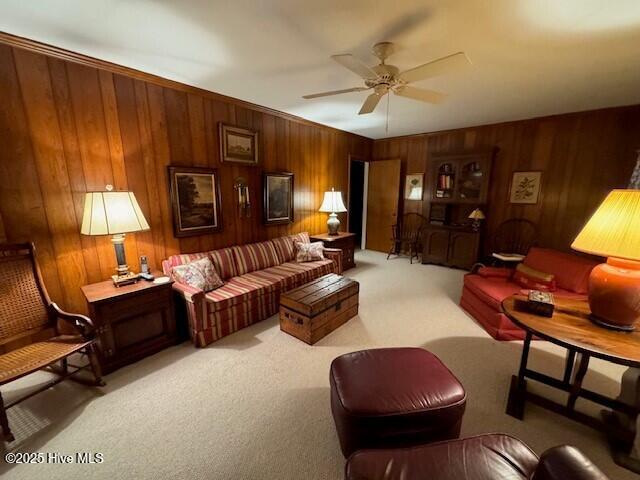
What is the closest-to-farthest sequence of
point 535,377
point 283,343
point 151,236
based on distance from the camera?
Result: point 535,377
point 283,343
point 151,236

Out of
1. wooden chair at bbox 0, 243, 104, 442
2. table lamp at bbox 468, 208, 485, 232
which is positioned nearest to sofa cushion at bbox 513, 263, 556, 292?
table lamp at bbox 468, 208, 485, 232

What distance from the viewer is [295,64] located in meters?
2.27

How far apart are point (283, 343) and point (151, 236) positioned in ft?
5.71

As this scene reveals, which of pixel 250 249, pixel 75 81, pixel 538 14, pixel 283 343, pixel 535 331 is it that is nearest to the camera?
pixel 535 331

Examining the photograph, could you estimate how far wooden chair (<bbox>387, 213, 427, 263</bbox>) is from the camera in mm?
5316

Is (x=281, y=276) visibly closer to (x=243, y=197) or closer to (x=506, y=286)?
(x=243, y=197)

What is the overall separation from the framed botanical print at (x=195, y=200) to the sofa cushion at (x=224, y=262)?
11.6 inches

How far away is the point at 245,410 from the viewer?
1.72 m

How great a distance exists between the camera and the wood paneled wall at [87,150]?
1.93 meters

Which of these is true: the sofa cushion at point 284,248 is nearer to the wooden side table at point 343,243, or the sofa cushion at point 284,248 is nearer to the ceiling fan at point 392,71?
the wooden side table at point 343,243

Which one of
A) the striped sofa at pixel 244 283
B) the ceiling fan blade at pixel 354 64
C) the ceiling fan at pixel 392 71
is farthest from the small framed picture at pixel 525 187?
the ceiling fan blade at pixel 354 64

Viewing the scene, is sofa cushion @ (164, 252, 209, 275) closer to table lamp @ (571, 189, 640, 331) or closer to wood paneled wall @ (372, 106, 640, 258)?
table lamp @ (571, 189, 640, 331)

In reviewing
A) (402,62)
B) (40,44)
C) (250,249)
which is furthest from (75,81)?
(402,62)

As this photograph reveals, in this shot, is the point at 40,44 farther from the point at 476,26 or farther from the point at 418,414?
the point at 418,414
